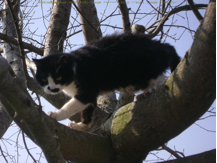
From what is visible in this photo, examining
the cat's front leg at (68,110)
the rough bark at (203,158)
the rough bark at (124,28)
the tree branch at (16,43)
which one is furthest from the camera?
the rough bark at (124,28)

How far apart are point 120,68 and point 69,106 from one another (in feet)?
2.40

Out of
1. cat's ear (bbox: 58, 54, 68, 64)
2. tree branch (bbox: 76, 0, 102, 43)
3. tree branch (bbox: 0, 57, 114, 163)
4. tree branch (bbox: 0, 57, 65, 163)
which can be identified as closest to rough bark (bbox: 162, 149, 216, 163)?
tree branch (bbox: 0, 57, 114, 163)

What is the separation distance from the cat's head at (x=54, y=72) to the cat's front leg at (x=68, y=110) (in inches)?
8.7

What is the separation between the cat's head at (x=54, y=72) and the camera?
316 cm

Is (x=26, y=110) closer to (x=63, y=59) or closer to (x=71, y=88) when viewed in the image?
(x=63, y=59)

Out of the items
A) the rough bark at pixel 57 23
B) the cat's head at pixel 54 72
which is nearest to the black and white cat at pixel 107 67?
the cat's head at pixel 54 72

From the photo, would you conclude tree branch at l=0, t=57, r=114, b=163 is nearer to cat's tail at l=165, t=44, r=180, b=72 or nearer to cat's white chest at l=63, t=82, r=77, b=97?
cat's white chest at l=63, t=82, r=77, b=97

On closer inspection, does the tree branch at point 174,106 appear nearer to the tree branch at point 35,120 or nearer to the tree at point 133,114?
the tree at point 133,114

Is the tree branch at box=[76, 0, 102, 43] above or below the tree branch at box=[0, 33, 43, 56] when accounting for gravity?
above

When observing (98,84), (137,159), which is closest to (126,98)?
(98,84)

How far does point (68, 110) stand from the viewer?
313 cm

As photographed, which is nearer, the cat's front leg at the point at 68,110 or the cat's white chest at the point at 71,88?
the cat's front leg at the point at 68,110

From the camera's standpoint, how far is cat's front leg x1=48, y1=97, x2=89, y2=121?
3.10m

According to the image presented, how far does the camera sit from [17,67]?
3428 mm
